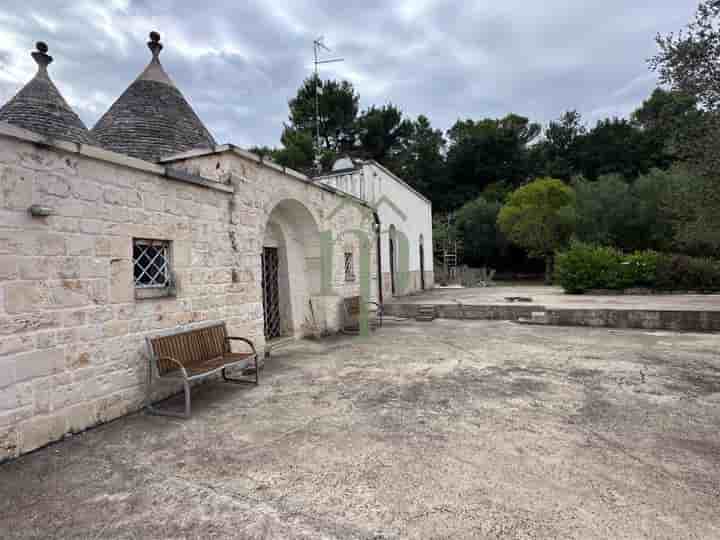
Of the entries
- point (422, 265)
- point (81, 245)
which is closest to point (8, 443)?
point (81, 245)

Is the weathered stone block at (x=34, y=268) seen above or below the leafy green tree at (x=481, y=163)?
below

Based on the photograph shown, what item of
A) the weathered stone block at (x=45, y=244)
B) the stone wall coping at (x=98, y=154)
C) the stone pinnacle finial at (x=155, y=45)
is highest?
the stone pinnacle finial at (x=155, y=45)

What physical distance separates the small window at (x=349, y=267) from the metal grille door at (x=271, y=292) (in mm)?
1926

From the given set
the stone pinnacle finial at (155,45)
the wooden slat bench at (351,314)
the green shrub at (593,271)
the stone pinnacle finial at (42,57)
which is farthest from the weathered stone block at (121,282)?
the green shrub at (593,271)

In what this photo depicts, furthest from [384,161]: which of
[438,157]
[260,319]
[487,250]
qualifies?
[260,319]

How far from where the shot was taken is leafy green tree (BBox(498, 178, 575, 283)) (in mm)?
21688

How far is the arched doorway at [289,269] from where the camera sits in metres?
7.47

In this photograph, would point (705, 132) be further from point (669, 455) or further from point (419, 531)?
point (419, 531)

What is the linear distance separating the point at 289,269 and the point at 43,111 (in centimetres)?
517

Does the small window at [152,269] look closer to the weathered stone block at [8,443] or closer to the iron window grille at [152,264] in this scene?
the iron window grille at [152,264]

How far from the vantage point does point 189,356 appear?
4211 mm

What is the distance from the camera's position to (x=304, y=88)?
95.0ft

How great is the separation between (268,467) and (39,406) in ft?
6.75

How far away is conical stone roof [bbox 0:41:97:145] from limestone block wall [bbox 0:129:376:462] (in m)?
3.21
